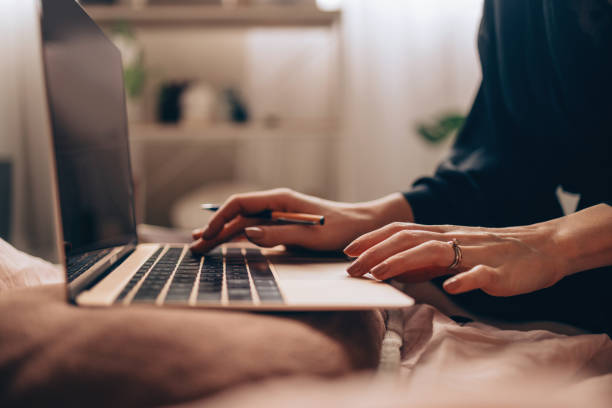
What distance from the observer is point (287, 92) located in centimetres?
235

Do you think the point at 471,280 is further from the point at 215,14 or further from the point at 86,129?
the point at 215,14

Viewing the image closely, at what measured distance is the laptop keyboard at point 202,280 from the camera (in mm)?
303

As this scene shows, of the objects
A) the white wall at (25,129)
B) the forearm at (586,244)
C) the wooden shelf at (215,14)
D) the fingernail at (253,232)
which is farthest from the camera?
the white wall at (25,129)

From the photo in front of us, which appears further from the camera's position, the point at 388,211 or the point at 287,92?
the point at 287,92

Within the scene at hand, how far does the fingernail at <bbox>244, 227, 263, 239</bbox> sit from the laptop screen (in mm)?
150

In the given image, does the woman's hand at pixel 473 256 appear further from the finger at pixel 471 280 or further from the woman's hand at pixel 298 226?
the woman's hand at pixel 298 226

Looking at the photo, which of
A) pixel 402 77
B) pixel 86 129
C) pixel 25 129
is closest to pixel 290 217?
pixel 86 129

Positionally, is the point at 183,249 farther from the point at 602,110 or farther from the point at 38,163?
the point at 38,163

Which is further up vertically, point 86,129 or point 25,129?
point 25,129

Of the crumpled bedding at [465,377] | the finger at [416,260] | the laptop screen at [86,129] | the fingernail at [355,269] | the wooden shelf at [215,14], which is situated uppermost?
the wooden shelf at [215,14]

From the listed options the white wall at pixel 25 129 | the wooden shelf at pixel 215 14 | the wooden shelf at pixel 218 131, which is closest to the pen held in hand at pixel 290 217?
the wooden shelf at pixel 218 131

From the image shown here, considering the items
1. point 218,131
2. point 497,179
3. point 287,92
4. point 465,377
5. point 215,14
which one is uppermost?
point 215,14

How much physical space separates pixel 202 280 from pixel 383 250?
6.4 inches

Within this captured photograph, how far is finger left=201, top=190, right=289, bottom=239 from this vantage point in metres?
→ 0.55
